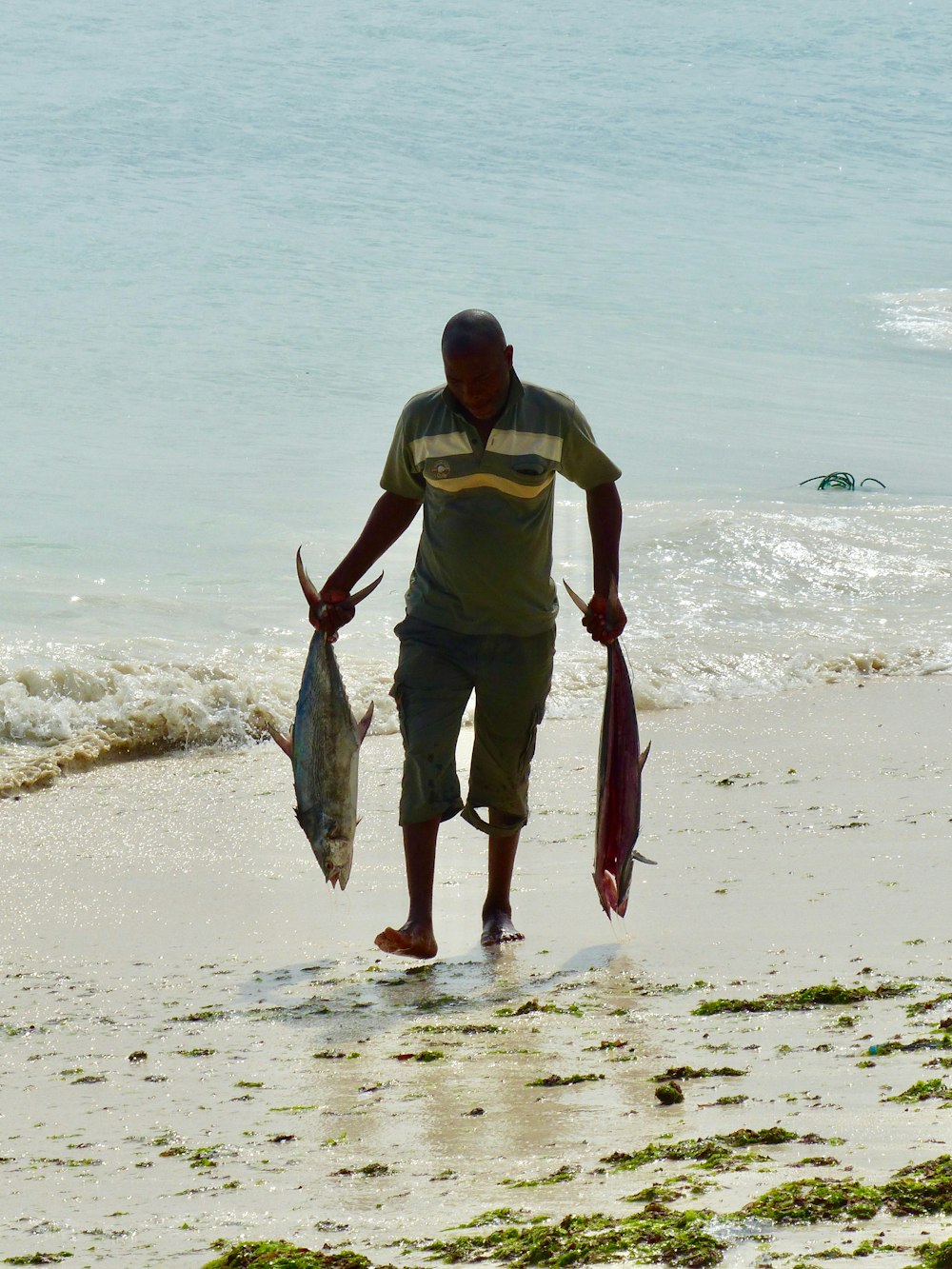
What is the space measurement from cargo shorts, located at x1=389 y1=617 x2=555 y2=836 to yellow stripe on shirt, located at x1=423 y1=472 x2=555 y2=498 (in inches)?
16.3

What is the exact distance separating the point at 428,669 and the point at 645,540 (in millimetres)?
7243

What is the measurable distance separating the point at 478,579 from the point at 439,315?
20152mm

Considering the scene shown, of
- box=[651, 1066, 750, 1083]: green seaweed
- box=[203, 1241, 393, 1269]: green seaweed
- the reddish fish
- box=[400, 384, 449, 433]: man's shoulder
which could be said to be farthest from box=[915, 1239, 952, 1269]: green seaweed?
box=[400, 384, 449, 433]: man's shoulder

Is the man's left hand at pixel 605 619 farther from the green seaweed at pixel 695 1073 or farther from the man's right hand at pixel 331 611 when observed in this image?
the green seaweed at pixel 695 1073

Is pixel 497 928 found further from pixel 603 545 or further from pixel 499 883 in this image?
pixel 603 545

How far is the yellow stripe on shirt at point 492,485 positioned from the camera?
3744 mm

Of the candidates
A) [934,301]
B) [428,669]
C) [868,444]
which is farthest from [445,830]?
[934,301]

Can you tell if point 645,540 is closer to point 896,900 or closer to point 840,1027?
point 896,900

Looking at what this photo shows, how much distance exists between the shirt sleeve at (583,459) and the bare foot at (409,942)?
1.30 metres

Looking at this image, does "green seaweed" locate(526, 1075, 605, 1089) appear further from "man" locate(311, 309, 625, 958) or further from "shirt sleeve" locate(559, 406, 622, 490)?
"shirt sleeve" locate(559, 406, 622, 490)

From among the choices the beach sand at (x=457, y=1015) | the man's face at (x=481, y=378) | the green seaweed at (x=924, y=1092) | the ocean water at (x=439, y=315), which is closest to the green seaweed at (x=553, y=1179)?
the beach sand at (x=457, y=1015)

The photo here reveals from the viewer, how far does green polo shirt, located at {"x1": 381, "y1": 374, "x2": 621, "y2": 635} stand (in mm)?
3730

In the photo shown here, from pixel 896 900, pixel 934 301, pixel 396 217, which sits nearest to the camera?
pixel 896 900

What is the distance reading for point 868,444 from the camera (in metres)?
16.2
